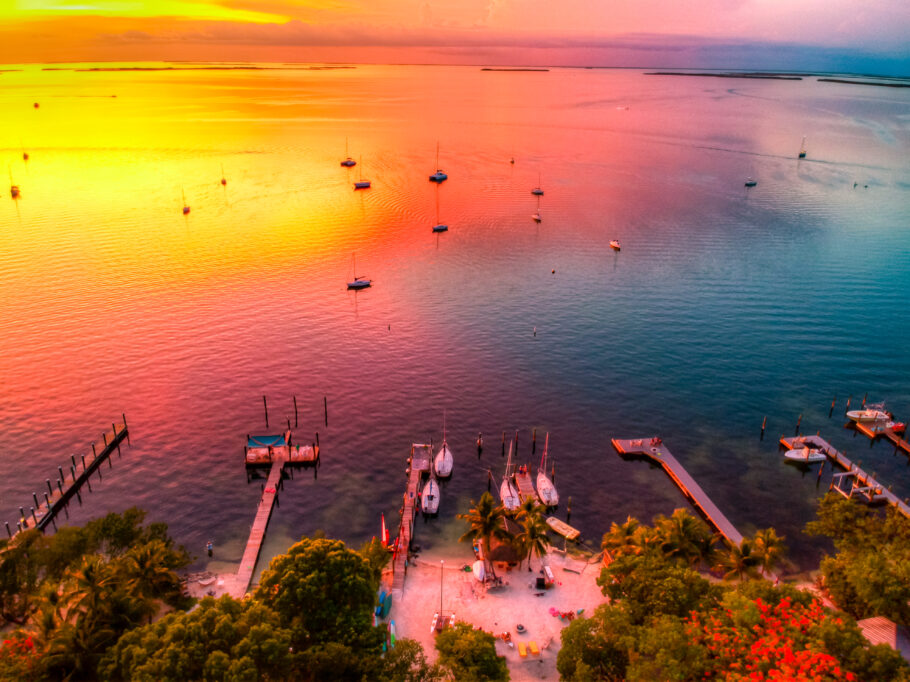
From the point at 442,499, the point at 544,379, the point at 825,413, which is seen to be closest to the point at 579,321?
the point at 544,379

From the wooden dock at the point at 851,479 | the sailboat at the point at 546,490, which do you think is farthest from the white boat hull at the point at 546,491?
the wooden dock at the point at 851,479

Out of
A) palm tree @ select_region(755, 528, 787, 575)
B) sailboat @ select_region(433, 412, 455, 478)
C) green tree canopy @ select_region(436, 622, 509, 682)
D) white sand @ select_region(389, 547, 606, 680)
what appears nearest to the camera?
green tree canopy @ select_region(436, 622, 509, 682)

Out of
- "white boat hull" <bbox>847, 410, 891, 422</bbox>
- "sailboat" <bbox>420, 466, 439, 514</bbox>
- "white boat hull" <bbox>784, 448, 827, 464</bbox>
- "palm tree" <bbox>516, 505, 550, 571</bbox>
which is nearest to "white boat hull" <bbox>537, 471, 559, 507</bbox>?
"palm tree" <bbox>516, 505, 550, 571</bbox>

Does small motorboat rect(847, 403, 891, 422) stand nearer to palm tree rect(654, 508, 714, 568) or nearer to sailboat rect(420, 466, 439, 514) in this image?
palm tree rect(654, 508, 714, 568)

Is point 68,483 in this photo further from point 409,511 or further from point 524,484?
point 524,484

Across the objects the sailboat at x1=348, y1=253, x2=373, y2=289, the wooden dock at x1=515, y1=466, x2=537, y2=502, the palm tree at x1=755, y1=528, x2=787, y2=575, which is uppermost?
the sailboat at x1=348, y1=253, x2=373, y2=289

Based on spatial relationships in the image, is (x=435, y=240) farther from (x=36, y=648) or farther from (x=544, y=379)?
(x=36, y=648)
